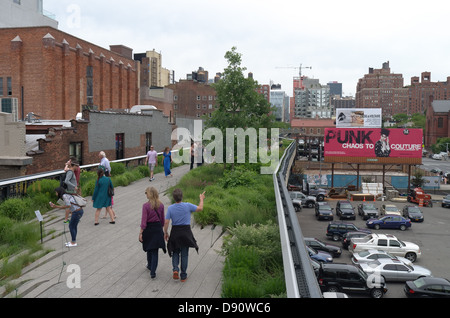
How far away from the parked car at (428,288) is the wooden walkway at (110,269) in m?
14.1

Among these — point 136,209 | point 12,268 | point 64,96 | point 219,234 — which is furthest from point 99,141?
point 64,96

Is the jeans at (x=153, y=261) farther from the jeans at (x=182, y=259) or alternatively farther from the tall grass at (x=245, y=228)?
the tall grass at (x=245, y=228)

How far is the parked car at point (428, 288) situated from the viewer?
62.0 feet

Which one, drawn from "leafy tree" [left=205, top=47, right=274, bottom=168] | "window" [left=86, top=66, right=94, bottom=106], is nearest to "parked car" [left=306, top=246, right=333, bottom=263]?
"leafy tree" [left=205, top=47, right=274, bottom=168]

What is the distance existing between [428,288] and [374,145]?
136 feet

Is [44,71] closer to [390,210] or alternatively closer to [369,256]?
[369,256]

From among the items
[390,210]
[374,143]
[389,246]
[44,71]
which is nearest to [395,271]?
[389,246]

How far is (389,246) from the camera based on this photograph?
28.1m

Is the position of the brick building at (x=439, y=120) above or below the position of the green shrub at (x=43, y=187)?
above

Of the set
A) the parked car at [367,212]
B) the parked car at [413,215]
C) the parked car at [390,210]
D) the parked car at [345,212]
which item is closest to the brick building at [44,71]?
the parked car at [345,212]

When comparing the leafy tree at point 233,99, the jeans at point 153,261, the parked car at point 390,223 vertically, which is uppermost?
the leafy tree at point 233,99

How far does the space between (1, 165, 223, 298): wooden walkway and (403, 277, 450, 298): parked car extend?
46.3 ft
